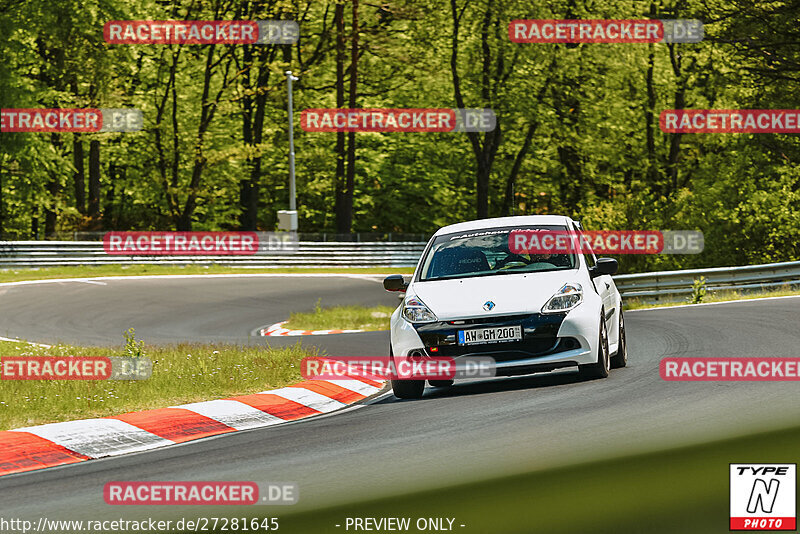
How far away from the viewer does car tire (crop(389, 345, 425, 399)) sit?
11.1 m

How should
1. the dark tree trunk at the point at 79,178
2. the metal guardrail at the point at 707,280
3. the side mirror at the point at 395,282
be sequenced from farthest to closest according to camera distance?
the dark tree trunk at the point at 79,178 < the metal guardrail at the point at 707,280 < the side mirror at the point at 395,282

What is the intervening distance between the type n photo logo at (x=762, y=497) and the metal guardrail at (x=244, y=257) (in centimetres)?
3647

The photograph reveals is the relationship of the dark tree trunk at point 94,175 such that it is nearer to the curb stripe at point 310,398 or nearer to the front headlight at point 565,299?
the curb stripe at point 310,398

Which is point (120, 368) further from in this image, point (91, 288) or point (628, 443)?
point (91, 288)

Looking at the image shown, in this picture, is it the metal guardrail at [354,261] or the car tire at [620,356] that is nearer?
the car tire at [620,356]

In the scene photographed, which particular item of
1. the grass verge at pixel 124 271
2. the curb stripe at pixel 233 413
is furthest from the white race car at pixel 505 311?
the grass verge at pixel 124 271

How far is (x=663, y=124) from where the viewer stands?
2275 inches

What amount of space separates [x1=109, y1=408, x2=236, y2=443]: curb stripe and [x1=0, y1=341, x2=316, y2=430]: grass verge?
39 cm

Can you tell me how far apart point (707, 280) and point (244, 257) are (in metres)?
23.5

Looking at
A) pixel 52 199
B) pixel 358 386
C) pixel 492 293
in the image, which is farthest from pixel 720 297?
pixel 52 199

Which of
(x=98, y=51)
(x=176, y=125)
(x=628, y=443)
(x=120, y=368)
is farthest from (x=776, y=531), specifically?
(x=176, y=125)

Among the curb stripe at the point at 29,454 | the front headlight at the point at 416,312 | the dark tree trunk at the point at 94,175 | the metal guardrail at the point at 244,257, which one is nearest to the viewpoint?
the curb stripe at the point at 29,454

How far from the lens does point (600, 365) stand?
36.7 feet

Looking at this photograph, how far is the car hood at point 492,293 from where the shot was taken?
10.6 metres
